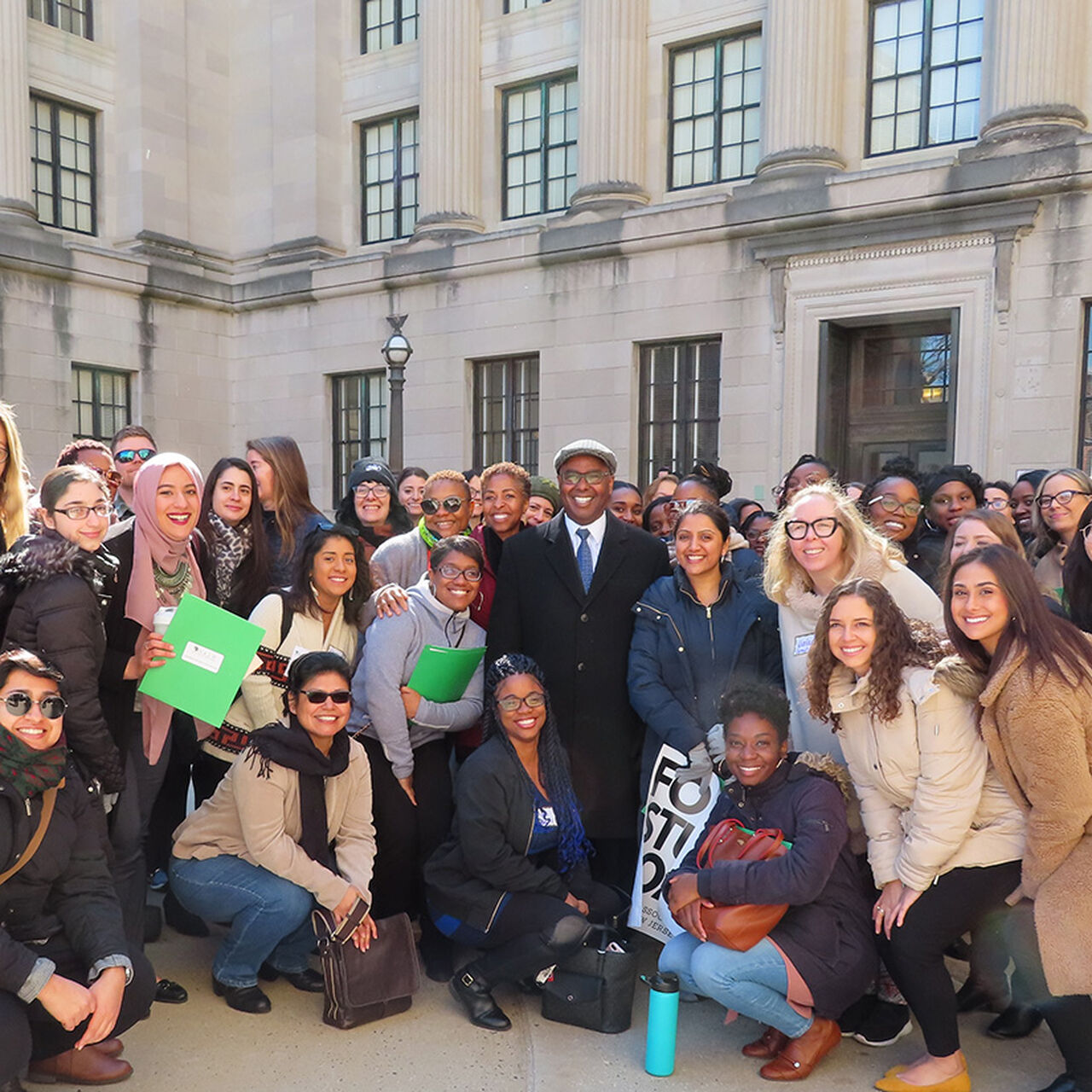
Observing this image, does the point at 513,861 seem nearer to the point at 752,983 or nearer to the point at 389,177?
the point at 752,983

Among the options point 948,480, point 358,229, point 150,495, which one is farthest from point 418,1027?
point 358,229

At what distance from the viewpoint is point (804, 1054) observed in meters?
3.85

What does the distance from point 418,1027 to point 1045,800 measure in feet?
8.74

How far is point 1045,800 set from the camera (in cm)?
351

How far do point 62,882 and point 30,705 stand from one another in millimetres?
704

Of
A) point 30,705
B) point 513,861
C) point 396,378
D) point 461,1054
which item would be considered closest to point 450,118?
point 396,378

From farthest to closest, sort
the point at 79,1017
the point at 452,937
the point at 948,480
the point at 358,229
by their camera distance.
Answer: the point at 358,229, the point at 948,480, the point at 452,937, the point at 79,1017

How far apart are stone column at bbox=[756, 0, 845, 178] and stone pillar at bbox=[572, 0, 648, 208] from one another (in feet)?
7.95

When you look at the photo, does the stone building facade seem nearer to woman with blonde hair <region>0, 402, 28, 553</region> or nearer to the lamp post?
the lamp post

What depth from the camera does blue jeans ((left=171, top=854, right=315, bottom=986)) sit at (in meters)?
4.29

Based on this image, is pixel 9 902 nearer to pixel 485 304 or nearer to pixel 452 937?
pixel 452 937

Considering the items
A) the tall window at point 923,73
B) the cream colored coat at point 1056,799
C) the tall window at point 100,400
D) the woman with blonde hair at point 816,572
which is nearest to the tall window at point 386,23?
the tall window at point 100,400

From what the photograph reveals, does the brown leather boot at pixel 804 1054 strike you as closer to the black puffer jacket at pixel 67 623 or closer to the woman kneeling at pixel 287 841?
the woman kneeling at pixel 287 841

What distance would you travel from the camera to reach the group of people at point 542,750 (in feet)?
11.7
